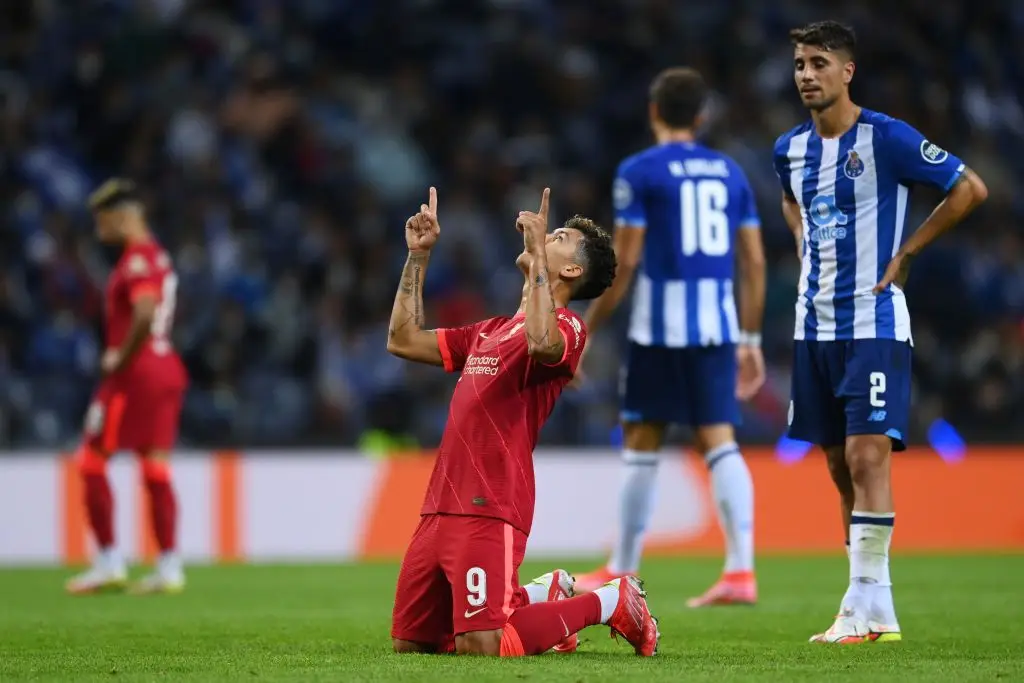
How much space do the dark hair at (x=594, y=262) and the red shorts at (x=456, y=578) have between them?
819 millimetres

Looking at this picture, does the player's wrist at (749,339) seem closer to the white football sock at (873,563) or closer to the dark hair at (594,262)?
the white football sock at (873,563)

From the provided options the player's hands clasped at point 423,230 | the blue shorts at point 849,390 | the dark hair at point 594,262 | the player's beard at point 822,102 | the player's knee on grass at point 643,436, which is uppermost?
the player's beard at point 822,102

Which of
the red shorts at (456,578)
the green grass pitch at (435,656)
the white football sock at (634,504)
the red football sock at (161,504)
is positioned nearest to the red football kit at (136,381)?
the red football sock at (161,504)

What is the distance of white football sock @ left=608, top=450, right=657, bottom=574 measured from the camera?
7.53 meters

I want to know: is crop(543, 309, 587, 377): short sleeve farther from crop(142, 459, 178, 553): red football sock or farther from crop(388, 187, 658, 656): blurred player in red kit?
crop(142, 459, 178, 553): red football sock

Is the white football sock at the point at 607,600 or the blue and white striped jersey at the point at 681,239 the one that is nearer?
the white football sock at the point at 607,600

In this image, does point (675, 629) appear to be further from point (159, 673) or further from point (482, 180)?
point (482, 180)

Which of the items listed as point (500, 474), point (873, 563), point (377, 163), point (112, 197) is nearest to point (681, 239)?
point (873, 563)

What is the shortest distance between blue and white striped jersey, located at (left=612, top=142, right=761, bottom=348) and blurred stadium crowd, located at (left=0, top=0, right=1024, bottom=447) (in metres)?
4.53

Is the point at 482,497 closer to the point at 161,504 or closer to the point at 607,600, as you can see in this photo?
the point at 607,600

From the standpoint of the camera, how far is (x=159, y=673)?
4.77m

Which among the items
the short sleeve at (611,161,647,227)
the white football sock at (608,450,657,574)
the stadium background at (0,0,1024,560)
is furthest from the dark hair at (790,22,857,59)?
the stadium background at (0,0,1024,560)

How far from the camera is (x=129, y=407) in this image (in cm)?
889

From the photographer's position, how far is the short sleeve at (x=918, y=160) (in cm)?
576
